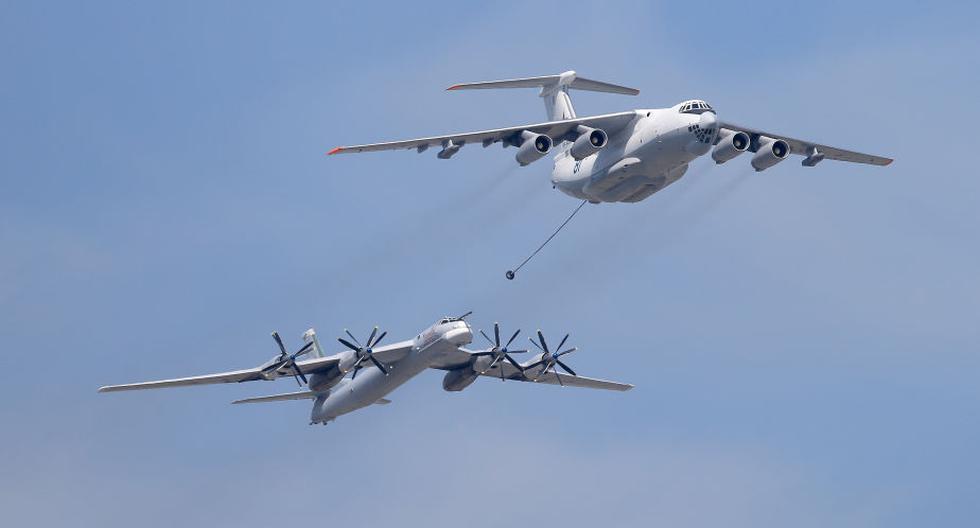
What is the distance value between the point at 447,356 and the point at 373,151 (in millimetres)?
6646

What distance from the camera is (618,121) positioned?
194 feet

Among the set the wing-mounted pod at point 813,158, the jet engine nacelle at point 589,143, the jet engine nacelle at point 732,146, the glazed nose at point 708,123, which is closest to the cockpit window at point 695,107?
the glazed nose at point 708,123

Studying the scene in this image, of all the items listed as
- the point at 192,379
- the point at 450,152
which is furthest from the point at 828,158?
the point at 192,379

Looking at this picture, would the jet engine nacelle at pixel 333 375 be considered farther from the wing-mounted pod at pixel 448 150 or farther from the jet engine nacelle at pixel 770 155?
the jet engine nacelle at pixel 770 155

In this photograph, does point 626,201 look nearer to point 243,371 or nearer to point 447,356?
point 447,356

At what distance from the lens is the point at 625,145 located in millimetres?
58250

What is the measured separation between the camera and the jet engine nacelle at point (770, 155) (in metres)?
59.5

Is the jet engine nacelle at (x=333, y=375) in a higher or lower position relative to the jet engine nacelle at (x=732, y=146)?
lower

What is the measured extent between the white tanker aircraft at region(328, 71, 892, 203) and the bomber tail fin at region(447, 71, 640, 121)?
13.7 ft

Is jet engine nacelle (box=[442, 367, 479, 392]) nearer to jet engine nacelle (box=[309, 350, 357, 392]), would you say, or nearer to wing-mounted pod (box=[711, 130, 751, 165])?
jet engine nacelle (box=[309, 350, 357, 392])

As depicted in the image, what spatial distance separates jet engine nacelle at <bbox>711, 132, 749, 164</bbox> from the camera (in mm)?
58062

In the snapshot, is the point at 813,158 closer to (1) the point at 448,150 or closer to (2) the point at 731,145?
(2) the point at 731,145

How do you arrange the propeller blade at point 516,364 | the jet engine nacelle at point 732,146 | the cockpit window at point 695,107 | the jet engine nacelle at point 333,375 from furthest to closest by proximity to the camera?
the propeller blade at point 516,364 < the jet engine nacelle at point 333,375 < the jet engine nacelle at point 732,146 < the cockpit window at point 695,107

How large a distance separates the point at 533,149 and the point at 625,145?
9.97 ft
